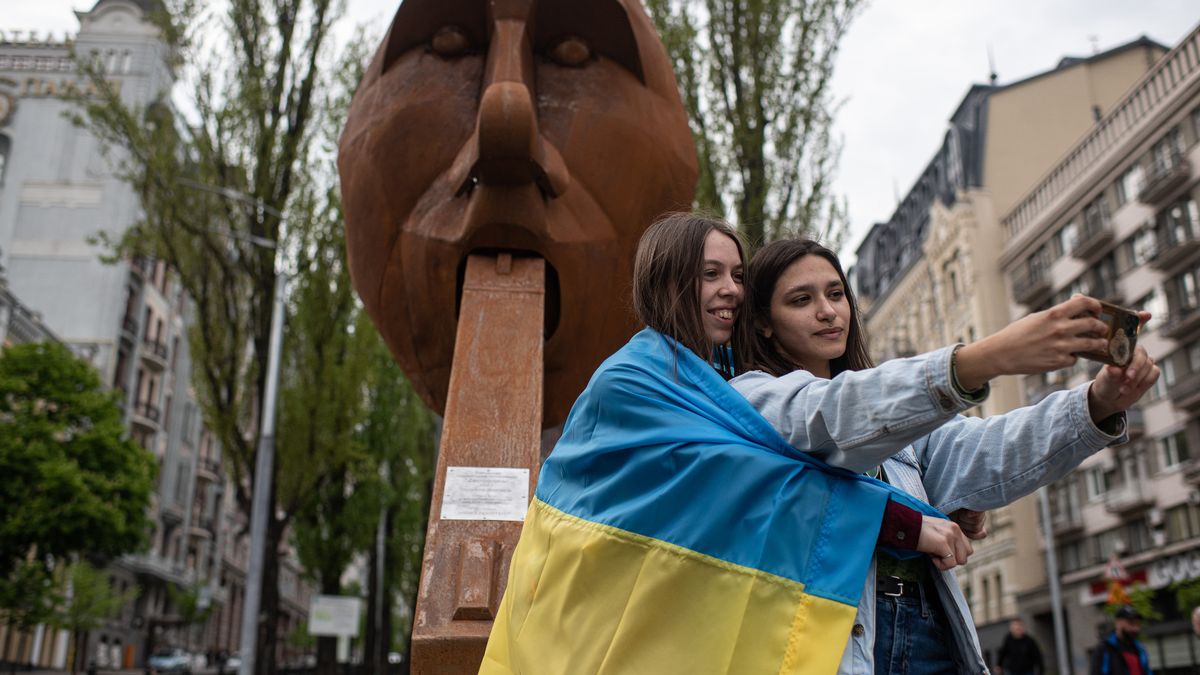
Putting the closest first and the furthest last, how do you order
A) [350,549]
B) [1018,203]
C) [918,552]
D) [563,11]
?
[918,552], [563,11], [350,549], [1018,203]

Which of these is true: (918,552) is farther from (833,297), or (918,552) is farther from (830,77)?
(830,77)

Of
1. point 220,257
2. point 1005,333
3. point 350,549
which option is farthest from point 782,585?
point 350,549

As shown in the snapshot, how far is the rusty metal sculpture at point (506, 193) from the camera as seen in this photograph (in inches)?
170

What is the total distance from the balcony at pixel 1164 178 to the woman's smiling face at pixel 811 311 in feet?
85.1

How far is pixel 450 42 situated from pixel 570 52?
1.77 ft

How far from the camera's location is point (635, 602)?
1.86 metres

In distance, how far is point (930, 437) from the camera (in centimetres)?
223

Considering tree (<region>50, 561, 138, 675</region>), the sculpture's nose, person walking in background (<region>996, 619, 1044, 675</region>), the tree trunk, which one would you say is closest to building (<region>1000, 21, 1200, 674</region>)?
person walking in background (<region>996, 619, 1044, 675</region>)

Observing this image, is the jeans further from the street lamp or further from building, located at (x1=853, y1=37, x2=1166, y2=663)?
building, located at (x1=853, y1=37, x2=1166, y2=663)

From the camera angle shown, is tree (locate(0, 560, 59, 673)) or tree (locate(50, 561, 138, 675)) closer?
tree (locate(0, 560, 59, 673))

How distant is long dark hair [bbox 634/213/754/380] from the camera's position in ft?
7.27

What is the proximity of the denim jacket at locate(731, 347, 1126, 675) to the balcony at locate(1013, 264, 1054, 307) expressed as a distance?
3170cm

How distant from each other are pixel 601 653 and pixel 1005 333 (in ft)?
2.85

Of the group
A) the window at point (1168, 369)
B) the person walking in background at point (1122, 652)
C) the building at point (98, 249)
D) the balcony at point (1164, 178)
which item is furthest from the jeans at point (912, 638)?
the building at point (98, 249)
